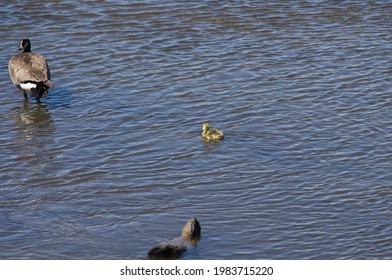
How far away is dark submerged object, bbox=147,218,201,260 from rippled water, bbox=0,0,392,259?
120 millimetres

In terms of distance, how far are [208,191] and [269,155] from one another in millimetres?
1229

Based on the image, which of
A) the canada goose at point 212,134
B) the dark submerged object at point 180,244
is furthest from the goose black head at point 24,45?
the dark submerged object at point 180,244

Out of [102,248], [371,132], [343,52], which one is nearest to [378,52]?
[343,52]

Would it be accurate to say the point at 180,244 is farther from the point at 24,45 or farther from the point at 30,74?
the point at 24,45

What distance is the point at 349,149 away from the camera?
11.5 meters

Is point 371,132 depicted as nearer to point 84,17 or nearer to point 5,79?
point 5,79

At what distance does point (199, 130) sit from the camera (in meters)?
12.2

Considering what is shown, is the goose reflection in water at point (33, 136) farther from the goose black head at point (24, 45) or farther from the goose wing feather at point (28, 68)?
the goose black head at point (24, 45)

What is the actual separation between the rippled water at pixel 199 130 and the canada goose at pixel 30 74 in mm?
Answer: 218

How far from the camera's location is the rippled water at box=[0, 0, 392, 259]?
9430mm

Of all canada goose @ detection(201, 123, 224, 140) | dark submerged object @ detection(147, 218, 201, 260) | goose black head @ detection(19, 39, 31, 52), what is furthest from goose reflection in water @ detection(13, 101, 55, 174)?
dark submerged object @ detection(147, 218, 201, 260)

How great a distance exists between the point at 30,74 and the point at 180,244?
5.18 meters

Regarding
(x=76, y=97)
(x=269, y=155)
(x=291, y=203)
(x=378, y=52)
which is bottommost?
(x=291, y=203)

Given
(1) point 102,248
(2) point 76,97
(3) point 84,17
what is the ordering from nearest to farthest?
(1) point 102,248 < (2) point 76,97 < (3) point 84,17
